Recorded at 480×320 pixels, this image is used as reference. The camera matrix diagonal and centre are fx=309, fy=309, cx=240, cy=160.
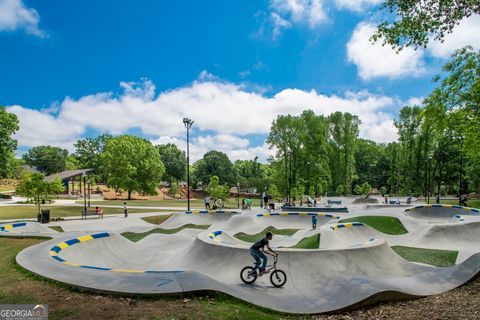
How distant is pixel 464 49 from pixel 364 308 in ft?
67.9

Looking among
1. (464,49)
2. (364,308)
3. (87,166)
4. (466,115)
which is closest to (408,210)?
(466,115)

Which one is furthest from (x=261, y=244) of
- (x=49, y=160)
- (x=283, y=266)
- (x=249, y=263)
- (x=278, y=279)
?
(x=49, y=160)

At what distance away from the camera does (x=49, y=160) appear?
343 feet

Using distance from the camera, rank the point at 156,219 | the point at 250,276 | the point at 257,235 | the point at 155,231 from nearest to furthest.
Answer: the point at 250,276, the point at 257,235, the point at 155,231, the point at 156,219

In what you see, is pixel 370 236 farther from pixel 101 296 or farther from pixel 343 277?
pixel 101 296

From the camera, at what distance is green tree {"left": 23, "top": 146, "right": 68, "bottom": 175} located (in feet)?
344

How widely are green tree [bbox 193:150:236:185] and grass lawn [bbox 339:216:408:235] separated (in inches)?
2802

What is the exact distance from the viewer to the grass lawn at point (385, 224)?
20.2 metres

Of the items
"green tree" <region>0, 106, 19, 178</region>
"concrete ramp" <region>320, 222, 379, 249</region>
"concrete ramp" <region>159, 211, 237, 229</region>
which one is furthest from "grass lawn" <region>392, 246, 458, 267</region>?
"green tree" <region>0, 106, 19, 178</region>

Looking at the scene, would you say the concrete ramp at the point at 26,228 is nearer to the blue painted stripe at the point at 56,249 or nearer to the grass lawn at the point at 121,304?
the blue painted stripe at the point at 56,249

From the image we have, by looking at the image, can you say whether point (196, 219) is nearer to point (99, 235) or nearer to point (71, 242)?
point (99, 235)

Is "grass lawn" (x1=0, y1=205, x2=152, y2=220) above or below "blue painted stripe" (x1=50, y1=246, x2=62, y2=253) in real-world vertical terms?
below

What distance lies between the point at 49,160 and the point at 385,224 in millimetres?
111803

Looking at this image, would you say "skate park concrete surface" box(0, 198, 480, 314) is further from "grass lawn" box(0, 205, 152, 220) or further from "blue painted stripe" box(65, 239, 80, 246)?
"grass lawn" box(0, 205, 152, 220)
